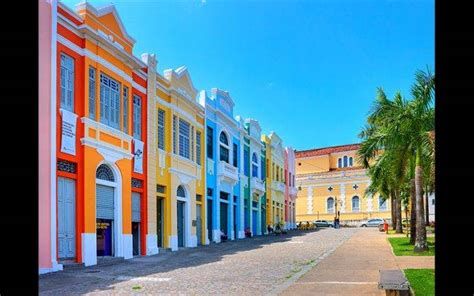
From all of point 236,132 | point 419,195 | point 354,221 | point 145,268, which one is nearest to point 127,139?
point 145,268

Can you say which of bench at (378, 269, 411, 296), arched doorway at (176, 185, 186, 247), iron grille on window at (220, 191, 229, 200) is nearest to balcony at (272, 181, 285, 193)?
iron grille on window at (220, 191, 229, 200)

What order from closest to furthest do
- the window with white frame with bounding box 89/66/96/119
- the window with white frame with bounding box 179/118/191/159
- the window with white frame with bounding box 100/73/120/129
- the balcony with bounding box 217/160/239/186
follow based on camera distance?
1. the window with white frame with bounding box 89/66/96/119
2. the window with white frame with bounding box 100/73/120/129
3. the window with white frame with bounding box 179/118/191/159
4. the balcony with bounding box 217/160/239/186

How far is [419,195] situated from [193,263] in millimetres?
9070

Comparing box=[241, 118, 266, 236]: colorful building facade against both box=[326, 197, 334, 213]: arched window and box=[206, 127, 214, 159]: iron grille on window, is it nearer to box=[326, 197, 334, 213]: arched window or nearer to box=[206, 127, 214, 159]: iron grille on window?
box=[206, 127, 214, 159]: iron grille on window

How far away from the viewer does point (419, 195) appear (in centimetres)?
1969

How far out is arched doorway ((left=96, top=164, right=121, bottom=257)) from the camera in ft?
59.6

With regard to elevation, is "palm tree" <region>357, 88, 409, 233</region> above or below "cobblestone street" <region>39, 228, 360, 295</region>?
above

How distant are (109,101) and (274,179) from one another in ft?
99.6

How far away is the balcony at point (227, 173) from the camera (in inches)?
1244

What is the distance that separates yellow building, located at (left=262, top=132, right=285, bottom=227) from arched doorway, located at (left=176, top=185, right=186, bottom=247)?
19.4 metres

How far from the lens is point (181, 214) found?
26188 mm

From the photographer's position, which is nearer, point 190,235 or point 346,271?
point 346,271

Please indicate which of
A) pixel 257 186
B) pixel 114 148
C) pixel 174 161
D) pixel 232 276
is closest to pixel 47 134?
pixel 114 148
